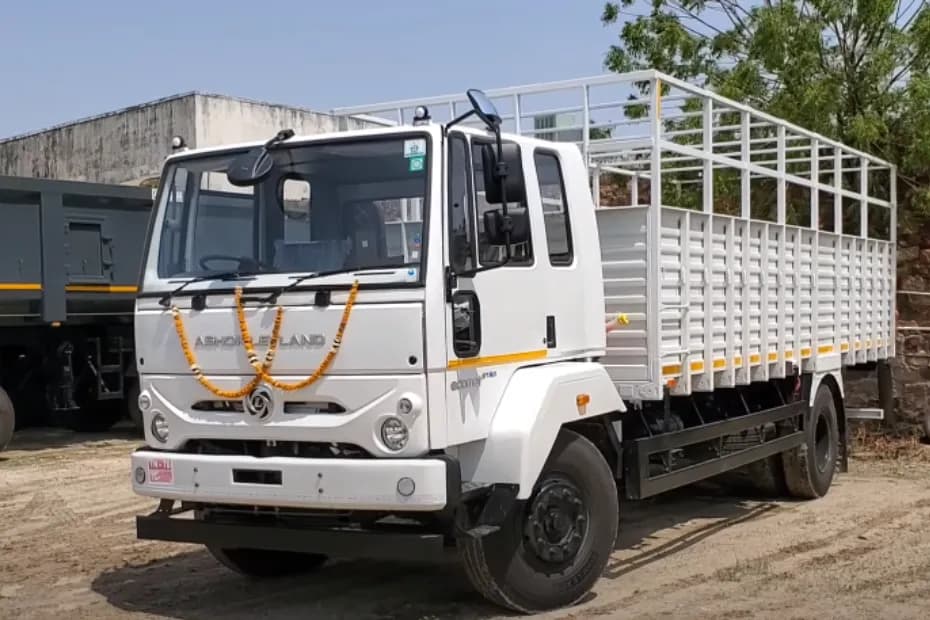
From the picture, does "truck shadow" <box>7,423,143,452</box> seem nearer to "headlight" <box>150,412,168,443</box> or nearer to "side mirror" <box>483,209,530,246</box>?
"headlight" <box>150,412,168,443</box>

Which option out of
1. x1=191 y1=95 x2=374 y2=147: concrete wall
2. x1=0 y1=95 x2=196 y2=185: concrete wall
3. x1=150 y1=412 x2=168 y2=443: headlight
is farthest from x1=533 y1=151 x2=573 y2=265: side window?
x1=0 y1=95 x2=196 y2=185: concrete wall

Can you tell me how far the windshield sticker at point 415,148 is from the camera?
18.4 ft

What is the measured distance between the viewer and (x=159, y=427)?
19.6 feet

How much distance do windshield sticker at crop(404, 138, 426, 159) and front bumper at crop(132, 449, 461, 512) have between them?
4.81 feet

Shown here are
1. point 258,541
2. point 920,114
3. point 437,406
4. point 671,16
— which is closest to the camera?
point 437,406

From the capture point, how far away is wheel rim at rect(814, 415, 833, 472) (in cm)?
979

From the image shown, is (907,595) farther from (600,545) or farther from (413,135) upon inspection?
(413,135)

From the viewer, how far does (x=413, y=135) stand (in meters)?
5.63

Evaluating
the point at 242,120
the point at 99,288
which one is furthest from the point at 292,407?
the point at 242,120

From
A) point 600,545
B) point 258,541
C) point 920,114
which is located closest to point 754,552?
point 600,545

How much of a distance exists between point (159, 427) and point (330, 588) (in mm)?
1497

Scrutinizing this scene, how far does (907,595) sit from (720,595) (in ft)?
3.44

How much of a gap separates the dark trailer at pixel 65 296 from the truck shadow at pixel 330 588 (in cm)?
589

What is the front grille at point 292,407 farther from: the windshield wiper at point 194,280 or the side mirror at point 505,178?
the side mirror at point 505,178
